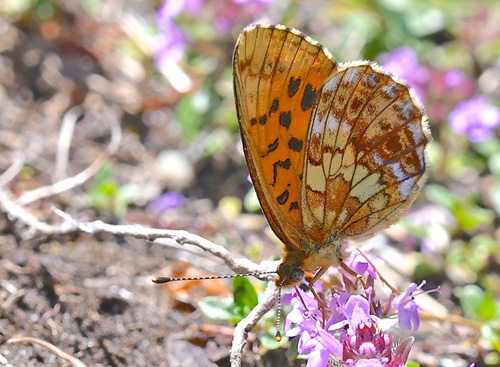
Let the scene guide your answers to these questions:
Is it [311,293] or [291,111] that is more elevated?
[291,111]

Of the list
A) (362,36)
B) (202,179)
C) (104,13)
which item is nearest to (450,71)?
(362,36)

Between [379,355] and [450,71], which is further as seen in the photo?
[450,71]

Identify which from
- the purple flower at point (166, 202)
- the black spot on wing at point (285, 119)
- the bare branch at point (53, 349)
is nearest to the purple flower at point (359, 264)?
the black spot on wing at point (285, 119)

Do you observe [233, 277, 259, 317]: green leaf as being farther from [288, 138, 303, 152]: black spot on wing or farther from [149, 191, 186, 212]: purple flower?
[149, 191, 186, 212]: purple flower

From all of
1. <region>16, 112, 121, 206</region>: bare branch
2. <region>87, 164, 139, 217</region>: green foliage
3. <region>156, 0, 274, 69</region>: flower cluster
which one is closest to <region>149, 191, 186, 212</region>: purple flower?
<region>87, 164, 139, 217</region>: green foliage

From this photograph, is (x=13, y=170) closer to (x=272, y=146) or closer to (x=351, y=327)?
(x=272, y=146)

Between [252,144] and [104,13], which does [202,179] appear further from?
[252,144]

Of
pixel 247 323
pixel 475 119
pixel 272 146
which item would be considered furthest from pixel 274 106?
pixel 475 119
